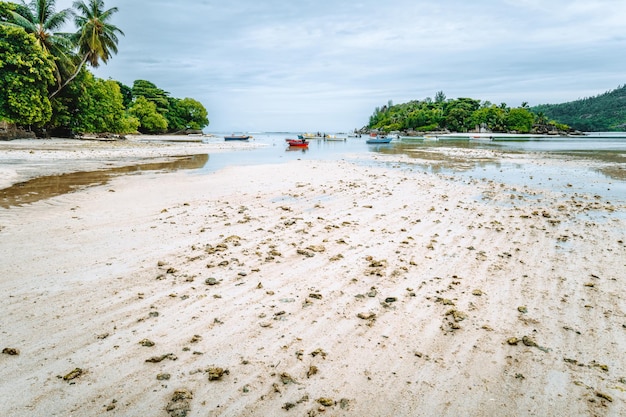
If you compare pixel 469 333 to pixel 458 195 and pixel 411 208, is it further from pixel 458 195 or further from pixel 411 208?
pixel 458 195

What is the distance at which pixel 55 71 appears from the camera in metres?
42.5

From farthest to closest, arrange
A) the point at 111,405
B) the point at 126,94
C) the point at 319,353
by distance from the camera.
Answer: the point at 126,94 < the point at 319,353 < the point at 111,405

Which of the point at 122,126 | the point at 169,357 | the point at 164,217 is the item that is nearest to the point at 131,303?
the point at 169,357

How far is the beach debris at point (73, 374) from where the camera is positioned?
10.5 ft

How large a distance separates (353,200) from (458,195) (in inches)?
178

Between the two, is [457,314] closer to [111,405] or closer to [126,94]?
[111,405]

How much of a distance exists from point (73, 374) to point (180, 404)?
46.4 inches

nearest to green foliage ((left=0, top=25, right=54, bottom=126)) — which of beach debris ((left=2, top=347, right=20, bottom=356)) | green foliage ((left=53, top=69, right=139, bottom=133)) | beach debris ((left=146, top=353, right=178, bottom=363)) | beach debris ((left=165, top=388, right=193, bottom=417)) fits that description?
green foliage ((left=53, top=69, right=139, bottom=133))

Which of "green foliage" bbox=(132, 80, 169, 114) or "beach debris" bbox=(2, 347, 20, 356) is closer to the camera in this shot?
"beach debris" bbox=(2, 347, 20, 356)

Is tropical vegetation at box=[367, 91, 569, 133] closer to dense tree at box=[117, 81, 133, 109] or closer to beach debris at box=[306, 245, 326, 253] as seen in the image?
dense tree at box=[117, 81, 133, 109]

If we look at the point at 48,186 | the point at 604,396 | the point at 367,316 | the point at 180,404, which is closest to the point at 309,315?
the point at 367,316

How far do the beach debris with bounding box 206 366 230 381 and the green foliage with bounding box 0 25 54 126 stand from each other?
151ft

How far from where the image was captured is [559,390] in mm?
3232

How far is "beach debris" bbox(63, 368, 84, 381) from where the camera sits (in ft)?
10.5
